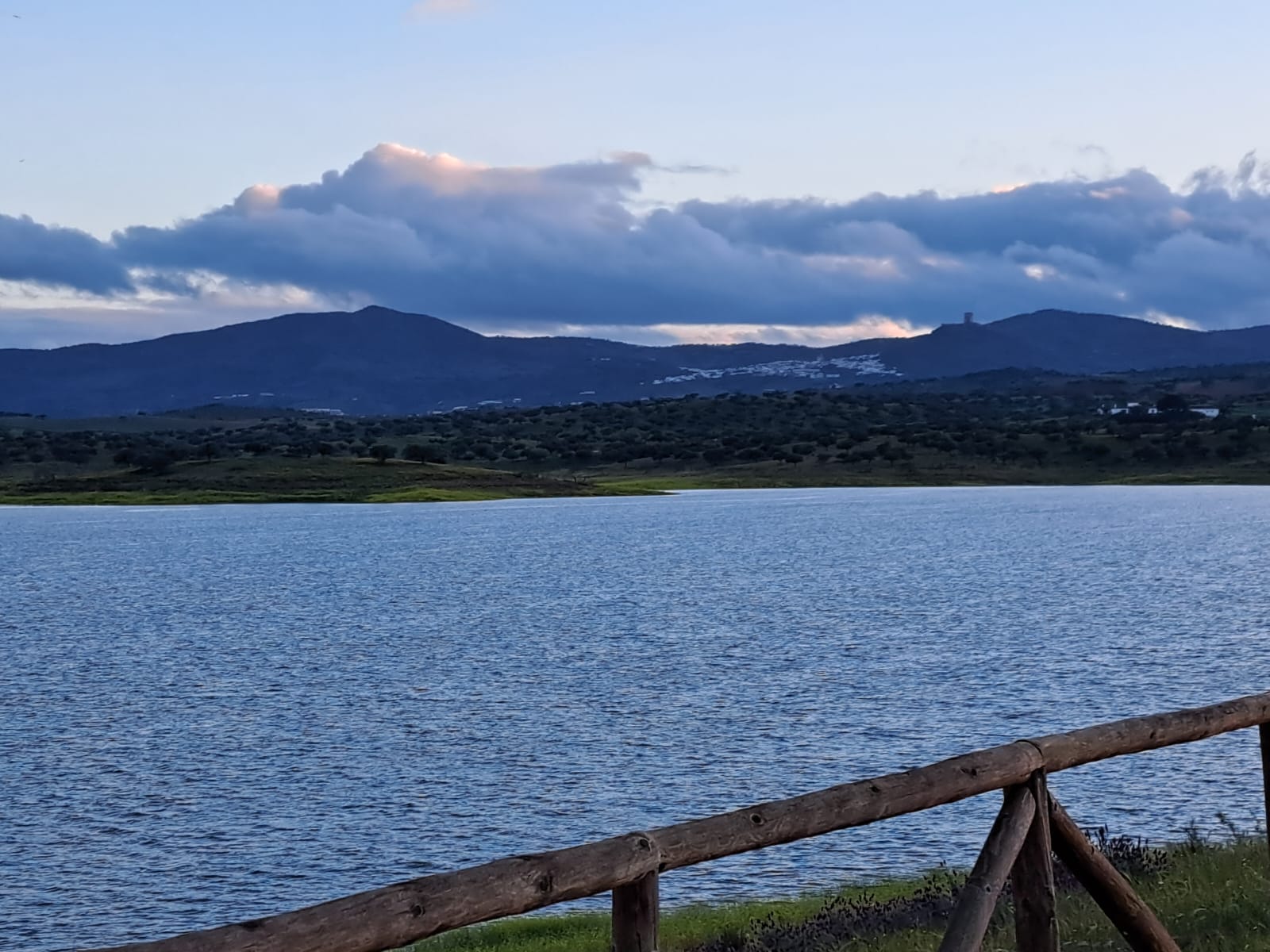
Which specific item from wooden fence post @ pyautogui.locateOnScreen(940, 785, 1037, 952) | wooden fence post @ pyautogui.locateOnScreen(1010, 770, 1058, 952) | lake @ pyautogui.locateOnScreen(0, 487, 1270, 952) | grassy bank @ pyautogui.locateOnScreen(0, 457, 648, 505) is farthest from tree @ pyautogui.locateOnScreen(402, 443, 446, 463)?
wooden fence post @ pyautogui.locateOnScreen(940, 785, 1037, 952)

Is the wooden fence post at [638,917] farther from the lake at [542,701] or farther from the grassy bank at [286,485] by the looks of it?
the grassy bank at [286,485]

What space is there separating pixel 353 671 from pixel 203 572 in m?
36.2

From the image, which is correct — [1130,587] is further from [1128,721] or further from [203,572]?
[1128,721]

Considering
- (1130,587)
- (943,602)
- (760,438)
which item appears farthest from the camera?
(760,438)

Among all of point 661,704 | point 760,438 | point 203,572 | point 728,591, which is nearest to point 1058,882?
point 661,704

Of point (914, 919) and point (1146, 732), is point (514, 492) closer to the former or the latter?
point (914, 919)

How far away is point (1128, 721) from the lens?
8602 mm

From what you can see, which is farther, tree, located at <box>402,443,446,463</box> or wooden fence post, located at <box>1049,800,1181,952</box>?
tree, located at <box>402,443,446,463</box>

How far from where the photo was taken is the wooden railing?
557cm

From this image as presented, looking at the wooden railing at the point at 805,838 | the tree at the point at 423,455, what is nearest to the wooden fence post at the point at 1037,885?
the wooden railing at the point at 805,838

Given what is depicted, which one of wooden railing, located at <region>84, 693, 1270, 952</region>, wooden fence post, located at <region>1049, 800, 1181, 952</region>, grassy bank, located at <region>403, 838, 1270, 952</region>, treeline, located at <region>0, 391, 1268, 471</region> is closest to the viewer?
wooden railing, located at <region>84, 693, 1270, 952</region>

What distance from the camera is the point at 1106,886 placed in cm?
828

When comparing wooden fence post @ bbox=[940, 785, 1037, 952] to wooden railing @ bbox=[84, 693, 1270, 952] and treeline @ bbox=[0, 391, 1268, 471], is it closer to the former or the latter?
wooden railing @ bbox=[84, 693, 1270, 952]

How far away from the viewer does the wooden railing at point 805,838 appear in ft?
18.3
